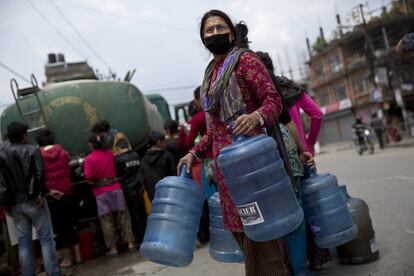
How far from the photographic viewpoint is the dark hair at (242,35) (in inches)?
102

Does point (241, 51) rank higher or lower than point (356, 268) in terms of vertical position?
higher

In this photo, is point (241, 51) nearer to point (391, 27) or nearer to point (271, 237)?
point (271, 237)

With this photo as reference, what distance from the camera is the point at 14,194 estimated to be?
4402 mm

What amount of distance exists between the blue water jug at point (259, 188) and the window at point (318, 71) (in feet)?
145

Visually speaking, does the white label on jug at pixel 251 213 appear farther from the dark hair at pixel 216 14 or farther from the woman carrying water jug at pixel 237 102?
the dark hair at pixel 216 14

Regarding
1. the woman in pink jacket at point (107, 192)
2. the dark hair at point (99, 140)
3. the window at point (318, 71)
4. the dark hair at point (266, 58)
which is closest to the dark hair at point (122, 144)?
the woman in pink jacket at point (107, 192)

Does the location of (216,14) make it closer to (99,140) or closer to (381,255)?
(381,255)

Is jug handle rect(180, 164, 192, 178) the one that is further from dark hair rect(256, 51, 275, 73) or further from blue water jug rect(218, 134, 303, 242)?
dark hair rect(256, 51, 275, 73)

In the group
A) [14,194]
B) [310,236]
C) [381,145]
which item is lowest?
[381,145]

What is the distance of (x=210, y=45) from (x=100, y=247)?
15.5 ft

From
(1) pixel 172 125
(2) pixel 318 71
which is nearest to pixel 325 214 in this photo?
(1) pixel 172 125

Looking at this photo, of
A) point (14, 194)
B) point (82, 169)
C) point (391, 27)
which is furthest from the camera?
point (391, 27)

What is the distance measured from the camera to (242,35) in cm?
278

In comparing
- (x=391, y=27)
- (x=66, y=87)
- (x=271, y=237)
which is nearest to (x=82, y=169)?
(x=66, y=87)
